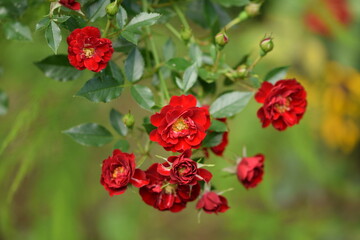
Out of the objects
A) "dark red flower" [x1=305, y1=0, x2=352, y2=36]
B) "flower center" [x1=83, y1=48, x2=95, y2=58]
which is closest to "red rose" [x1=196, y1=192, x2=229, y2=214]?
"flower center" [x1=83, y1=48, x2=95, y2=58]

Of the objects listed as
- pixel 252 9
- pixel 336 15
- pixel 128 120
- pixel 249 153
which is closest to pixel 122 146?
pixel 128 120

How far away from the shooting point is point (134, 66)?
0.57 metres

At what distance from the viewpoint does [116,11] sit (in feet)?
1.56

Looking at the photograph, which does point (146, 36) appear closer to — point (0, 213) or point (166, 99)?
point (166, 99)

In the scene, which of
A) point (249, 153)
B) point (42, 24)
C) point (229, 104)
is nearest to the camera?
point (42, 24)

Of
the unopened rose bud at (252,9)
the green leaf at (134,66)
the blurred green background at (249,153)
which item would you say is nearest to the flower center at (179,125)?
the green leaf at (134,66)

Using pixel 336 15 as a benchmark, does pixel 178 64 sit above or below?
above

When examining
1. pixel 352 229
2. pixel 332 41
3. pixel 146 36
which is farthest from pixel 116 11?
pixel 352 229

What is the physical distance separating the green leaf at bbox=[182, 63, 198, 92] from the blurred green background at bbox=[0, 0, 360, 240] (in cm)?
39

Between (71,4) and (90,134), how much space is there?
0.17 meters

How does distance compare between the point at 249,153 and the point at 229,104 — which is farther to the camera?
the point at 249,153

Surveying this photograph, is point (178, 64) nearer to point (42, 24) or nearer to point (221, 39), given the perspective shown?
point (221, 39)

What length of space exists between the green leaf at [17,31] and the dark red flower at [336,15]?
1.17 m

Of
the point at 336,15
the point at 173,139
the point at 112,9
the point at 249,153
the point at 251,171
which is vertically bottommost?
the point at 249,153
